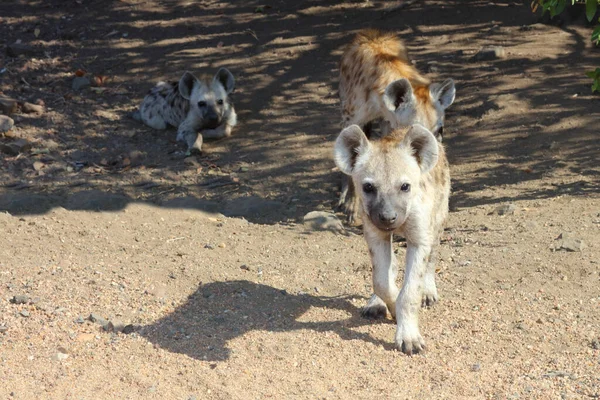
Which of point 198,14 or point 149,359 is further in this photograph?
point 198,14

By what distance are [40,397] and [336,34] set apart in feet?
24.7

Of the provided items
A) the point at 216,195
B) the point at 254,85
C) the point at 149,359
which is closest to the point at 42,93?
the point at 254,85

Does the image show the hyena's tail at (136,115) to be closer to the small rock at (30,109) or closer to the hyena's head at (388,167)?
the small rock at (30,109)

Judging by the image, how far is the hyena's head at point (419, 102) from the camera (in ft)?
22.2

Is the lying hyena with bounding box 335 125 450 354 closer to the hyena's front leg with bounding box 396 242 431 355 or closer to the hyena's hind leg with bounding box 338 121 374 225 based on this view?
the hyena's front leg with bounding box 396 242 431 355

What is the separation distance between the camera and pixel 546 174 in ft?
25.6

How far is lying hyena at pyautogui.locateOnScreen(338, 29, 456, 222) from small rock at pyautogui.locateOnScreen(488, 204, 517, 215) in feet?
2.70

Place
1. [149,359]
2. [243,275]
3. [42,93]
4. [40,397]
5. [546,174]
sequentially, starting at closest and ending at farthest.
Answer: [40,397] < [149,359] < [243,275] < [546,174] < [42,93]

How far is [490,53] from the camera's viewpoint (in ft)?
32.4

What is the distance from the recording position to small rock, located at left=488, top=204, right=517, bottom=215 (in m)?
7.12

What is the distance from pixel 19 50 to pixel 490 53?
233 inches

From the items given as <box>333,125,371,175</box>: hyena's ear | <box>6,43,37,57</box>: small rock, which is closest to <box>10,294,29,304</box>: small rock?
<box>333,125,371,175</box>: hyena's ear

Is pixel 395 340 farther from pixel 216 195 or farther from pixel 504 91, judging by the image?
pixel 504 91

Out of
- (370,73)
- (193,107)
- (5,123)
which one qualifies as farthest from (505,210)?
(5,123)
